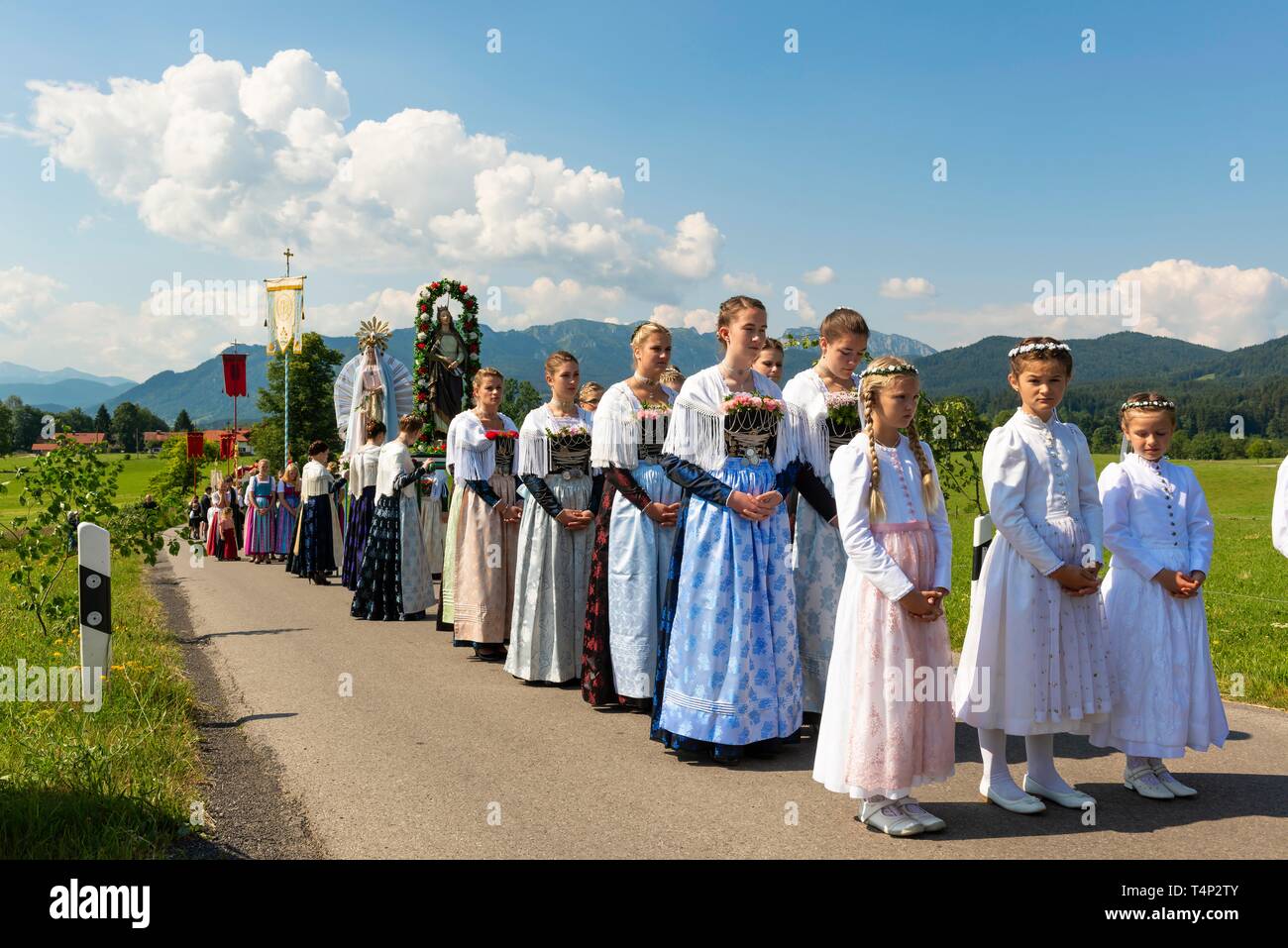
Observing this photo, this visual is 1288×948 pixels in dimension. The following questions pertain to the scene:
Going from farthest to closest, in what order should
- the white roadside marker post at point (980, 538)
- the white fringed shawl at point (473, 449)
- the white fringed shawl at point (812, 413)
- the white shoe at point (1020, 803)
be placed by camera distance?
the white fringed shawl at point (473, 449)
the white roadside marker post at point (980, 538)
the white fringed shawl at point (812, 413)
the white shoe at point (1020, 803)

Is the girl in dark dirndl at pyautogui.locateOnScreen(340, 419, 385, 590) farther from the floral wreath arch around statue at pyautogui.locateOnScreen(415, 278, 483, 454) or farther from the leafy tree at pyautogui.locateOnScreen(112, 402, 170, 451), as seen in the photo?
the leafy tree at pyautogui.locateOnScreen(112, 402, 170, 451)

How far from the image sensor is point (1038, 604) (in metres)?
4.95

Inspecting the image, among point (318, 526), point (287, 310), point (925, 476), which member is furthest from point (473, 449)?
point (287, 310)

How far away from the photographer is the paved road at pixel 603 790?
4.39 meters

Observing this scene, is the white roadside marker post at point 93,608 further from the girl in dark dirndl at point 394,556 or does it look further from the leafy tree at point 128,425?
the leafy tree at point 128,425

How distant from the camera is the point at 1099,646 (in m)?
5.01

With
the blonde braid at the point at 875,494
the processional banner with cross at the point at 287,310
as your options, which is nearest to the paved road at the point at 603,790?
the blonde braid at the point at 875,494

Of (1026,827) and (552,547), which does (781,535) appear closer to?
(1026,827)

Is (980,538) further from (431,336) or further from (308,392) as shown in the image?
(308,392)

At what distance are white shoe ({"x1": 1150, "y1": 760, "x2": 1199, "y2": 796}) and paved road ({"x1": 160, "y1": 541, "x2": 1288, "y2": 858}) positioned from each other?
0.15 feet

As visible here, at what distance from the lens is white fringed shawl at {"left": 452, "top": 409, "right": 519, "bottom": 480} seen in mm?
9102

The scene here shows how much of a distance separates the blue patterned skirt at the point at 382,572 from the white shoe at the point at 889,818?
25.9ft

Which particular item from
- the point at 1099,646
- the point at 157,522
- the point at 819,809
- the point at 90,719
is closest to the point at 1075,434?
the point at 1099,646

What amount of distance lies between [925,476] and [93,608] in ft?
17.1
